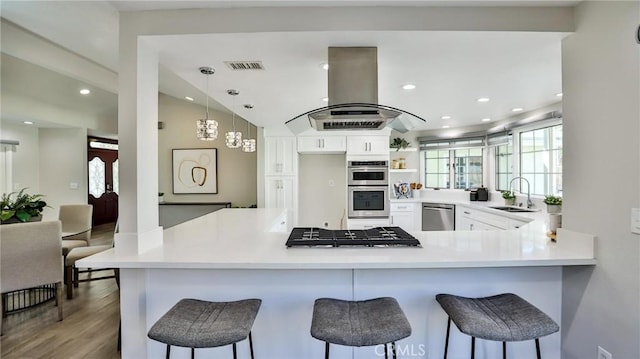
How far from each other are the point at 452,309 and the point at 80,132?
7.51 m

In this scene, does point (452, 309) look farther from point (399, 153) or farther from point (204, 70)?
point (399, 153)

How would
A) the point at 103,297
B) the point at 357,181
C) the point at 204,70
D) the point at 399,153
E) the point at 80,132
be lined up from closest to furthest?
the point at 204,70 → the point at 103,297 → the point at 357,181 → the point at 399,153 → the point at 80,132

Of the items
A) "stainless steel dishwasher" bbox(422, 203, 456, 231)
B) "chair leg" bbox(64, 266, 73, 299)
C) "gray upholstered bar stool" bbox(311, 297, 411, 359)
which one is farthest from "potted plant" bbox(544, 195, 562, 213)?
"chair leg" bbox(64, 266, 73, 299)

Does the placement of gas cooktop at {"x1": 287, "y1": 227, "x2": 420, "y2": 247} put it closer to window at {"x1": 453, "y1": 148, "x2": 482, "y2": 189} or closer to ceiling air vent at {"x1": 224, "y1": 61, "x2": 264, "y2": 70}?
ceiling air vent at {"x1": 224, "y1": 61, "x2": 264, "y2": 70}

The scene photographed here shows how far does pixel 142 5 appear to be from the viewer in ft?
5.61

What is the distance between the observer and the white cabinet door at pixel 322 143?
500 centimetres

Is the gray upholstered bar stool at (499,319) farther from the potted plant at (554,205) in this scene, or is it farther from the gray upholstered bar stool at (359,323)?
the potted plant at (554,205)

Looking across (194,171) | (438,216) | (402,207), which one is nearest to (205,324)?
(402,207)

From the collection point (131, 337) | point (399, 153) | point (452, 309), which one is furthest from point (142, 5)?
point (399, 153)

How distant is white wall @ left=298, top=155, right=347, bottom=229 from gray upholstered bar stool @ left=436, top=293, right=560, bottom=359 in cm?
411

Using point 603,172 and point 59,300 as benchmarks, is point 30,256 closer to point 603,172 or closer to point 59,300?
point 59,300

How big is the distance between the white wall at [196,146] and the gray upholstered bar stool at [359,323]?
17.4 ft

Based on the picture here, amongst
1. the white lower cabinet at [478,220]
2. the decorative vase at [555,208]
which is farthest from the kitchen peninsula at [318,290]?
the white lower cabinet at [478,220]

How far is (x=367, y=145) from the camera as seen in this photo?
16.3 ft
